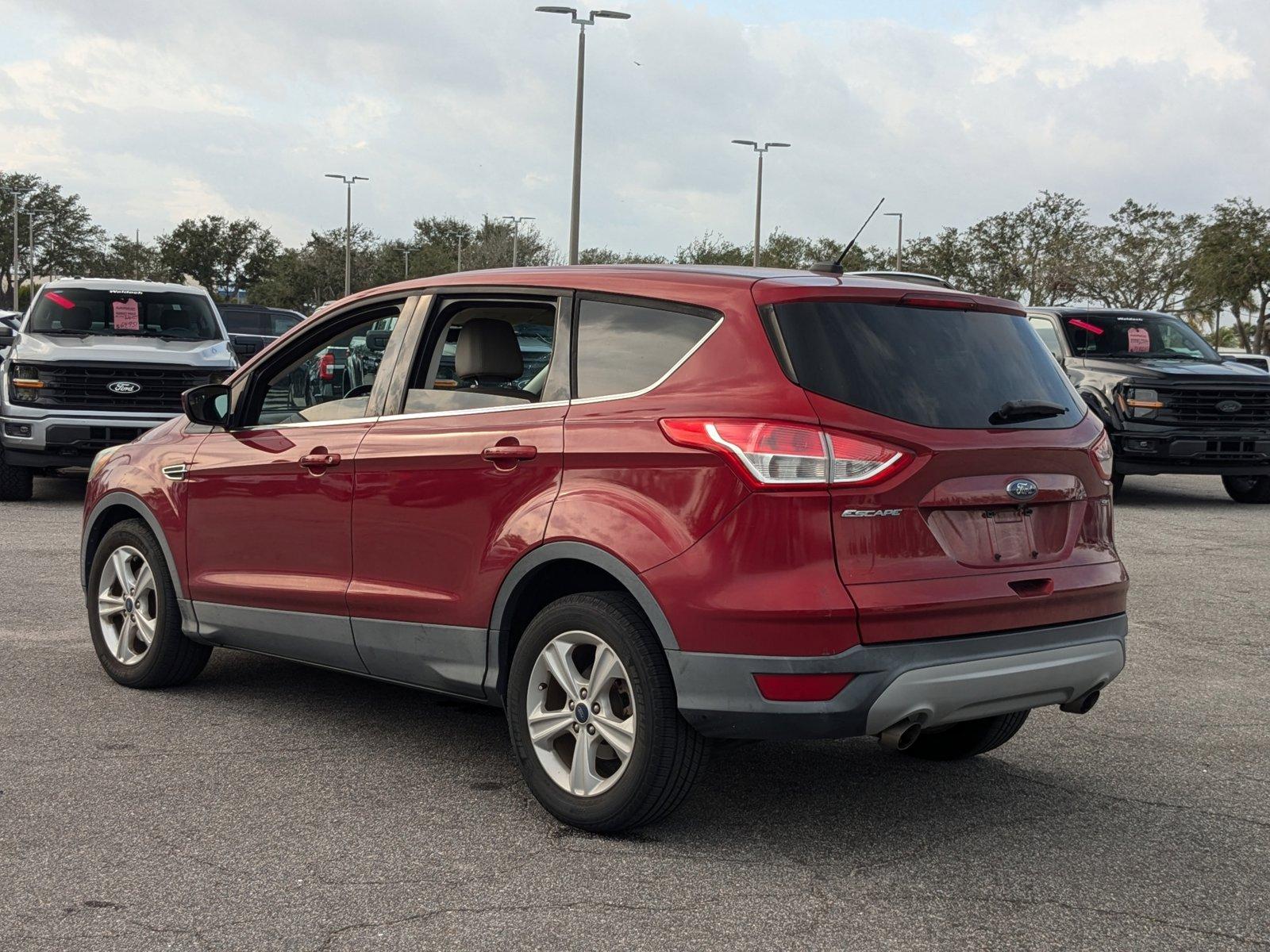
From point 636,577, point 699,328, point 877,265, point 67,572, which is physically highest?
point 877,265

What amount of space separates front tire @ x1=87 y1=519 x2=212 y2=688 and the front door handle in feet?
3.72

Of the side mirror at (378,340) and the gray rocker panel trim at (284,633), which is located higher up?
the side mirror at (378,340)

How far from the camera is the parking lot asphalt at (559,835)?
373cm

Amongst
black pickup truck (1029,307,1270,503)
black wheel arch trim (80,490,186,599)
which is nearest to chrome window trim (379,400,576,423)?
black wheel arch trim (80,490,186,599)

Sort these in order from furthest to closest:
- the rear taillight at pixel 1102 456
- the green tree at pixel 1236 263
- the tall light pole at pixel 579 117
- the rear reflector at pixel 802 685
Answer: the green tree at pixel 1236 263, the tall light pole at pixel 579 117, the rear taillight at pixel 1102 456, the rear reflector at pixel 802 685

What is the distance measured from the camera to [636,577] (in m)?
4.17

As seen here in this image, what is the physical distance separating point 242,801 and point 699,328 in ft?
6.81

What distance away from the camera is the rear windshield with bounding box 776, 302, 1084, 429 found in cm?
414

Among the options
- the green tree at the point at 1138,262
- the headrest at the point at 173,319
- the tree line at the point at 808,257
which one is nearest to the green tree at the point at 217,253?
the tree line at the point at 808,257

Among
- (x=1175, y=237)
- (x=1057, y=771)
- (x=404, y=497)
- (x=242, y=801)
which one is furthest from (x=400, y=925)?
(x=1175, y=237)

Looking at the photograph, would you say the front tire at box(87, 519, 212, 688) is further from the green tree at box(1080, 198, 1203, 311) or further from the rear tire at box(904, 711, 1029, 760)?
the green tree at box(1080, 198, 1203, 311)

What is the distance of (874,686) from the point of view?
397cm

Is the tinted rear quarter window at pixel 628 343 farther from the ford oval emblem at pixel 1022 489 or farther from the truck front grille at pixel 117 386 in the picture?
the truck front grille at pixel 117 386

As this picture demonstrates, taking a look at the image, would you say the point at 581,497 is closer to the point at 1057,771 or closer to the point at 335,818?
the point at 335,818
